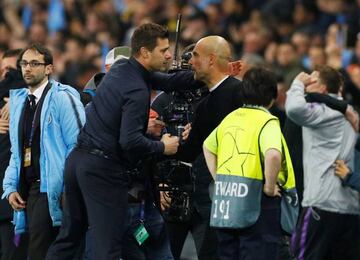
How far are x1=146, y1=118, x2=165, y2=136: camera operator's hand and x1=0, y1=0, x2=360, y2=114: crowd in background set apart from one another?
2.88m

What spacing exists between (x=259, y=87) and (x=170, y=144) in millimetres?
761

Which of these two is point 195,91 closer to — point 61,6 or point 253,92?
point 253,92

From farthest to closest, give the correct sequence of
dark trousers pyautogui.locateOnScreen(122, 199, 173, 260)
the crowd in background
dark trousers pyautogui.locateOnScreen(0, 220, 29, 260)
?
the crowd in background
dark trousers pyautogui.locateOnScreen(0, 220, 29, 260)
dark trousers pyautogui.locateOnScreen(122, 199, 173, 260)

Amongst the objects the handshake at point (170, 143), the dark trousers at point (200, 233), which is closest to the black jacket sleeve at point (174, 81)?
the handshake at point (170, 143)

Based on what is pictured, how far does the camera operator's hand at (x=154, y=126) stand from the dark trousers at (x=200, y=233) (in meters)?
0.69

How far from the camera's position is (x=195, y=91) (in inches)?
353

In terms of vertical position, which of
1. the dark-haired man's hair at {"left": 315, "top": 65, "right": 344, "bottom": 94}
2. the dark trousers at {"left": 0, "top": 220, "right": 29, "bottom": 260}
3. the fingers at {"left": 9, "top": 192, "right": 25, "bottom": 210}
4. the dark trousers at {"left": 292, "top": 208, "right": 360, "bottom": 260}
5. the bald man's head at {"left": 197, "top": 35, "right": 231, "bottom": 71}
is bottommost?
the dark trousers at {"left": 0, "top": 220, "right": 29, "bottom": 260}

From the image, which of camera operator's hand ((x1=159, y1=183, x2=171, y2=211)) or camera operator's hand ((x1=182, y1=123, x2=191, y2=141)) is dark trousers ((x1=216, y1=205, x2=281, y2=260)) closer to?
camera operator's hand ((x1=182, y1=123, x2=191, y2=141))

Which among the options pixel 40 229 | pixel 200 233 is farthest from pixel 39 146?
pixel 200 233

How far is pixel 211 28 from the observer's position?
1608cm

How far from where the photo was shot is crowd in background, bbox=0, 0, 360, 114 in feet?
46.4

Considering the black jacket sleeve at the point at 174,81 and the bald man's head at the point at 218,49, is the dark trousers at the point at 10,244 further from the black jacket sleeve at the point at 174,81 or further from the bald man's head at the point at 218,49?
the bald man's head at the point at 218,49

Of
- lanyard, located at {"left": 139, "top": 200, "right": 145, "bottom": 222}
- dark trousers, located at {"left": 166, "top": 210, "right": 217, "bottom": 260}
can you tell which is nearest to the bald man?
dark trousers, located at {"left": 166, "top": 210, "right": 217, "bottom": 260}

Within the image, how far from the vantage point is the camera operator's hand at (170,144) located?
27.3ft
